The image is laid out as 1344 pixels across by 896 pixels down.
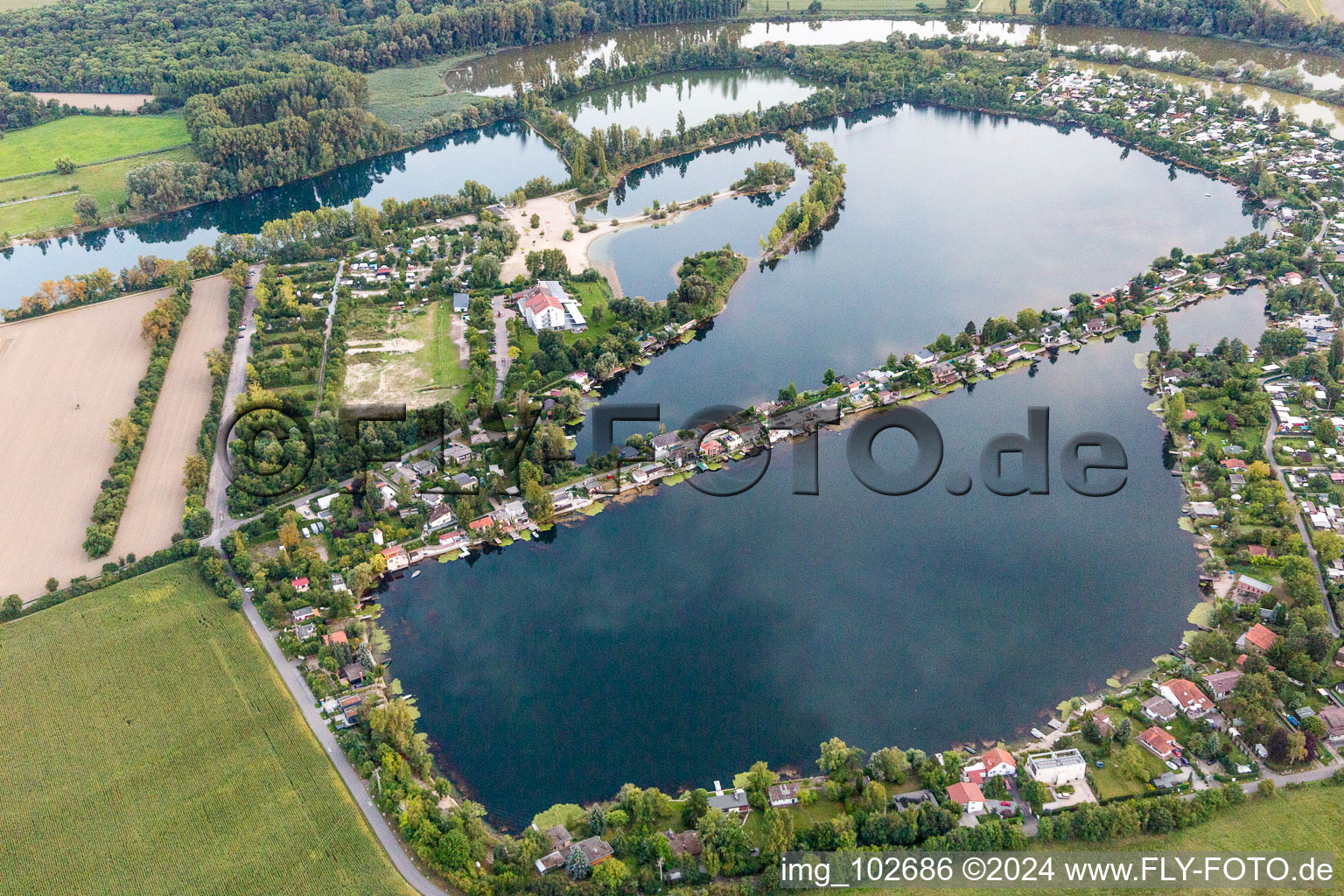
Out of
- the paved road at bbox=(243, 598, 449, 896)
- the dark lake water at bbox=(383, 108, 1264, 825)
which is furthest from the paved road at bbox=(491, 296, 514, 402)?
the paved road at bbox=(243, 598, 449, 896)

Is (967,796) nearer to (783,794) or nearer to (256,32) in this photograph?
(783,794)

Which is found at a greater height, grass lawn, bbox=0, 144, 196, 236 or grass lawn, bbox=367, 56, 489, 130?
grass lawn, bbox=367, 56, 489, 130

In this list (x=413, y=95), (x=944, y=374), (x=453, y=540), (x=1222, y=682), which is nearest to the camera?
(x=1222, y=682)

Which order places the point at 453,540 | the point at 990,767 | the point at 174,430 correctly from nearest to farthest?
the point at 990,767, the point at 453,540, the point at 174,430

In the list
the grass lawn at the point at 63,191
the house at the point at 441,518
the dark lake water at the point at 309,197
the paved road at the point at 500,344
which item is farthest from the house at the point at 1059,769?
the grass lawn at the point at 63,191

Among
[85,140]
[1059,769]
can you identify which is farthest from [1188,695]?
[85,140]

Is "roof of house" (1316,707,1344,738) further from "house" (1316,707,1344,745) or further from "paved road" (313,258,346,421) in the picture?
"paved road" (313,258,346,421)
